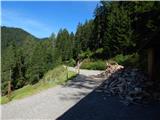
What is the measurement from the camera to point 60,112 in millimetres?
15328

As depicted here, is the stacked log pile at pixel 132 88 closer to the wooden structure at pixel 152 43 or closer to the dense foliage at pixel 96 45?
the wooden structure at pixel 152 43

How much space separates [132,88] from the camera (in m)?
19.9

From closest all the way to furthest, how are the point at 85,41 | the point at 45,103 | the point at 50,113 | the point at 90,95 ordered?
the point at 50,113 < the point at 45,103 < the point at 90,95 < the point at 85,41

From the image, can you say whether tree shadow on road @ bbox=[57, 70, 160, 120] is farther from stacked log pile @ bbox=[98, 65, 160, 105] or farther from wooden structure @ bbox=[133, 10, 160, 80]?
wooden structure @ bbox=[133, 10, 160, 80]

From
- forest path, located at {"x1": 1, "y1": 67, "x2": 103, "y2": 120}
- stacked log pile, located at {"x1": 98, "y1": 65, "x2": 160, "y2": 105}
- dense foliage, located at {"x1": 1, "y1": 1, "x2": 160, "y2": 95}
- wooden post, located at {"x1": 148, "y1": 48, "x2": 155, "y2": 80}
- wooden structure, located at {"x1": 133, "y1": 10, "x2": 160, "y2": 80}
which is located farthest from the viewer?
dense foliage, located at {"x1": 1, "y1": 1, "x2": 160, "y2": 95}

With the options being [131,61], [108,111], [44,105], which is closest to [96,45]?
[131,61]

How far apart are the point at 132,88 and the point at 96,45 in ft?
201

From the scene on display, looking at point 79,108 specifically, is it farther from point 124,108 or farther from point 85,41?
point 85,41

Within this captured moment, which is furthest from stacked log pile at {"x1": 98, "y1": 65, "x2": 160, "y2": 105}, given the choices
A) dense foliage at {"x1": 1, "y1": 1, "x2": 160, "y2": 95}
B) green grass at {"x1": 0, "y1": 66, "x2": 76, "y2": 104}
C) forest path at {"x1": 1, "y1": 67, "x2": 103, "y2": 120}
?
dense foliage at {"x1": 1, "y1": 1, "x2": 160, "y2": 95}

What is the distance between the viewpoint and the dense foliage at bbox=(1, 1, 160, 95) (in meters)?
45.9

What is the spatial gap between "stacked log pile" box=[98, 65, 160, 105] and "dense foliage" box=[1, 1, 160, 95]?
10338 millimetres

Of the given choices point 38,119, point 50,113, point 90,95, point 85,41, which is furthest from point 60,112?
point 85,41

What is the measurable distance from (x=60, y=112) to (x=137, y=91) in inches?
220

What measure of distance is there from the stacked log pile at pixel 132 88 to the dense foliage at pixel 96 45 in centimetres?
1034
